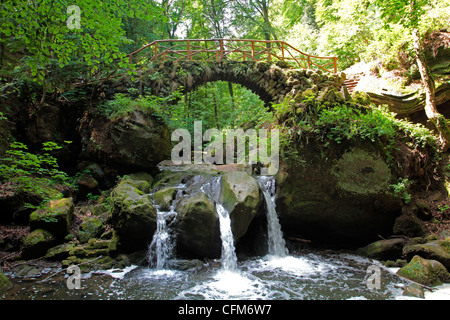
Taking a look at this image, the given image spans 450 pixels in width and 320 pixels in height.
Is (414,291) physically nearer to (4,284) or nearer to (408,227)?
(408,227)

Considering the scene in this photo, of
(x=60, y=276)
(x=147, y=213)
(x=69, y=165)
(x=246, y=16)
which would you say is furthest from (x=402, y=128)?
(x=246, y=16)

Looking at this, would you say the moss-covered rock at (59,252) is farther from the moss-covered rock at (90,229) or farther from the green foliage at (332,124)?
the green foliage at (332,124)

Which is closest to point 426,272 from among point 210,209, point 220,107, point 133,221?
point 210,209

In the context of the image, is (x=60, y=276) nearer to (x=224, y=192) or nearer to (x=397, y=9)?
(x=224, y=192)

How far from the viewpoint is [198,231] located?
5844 millimetres

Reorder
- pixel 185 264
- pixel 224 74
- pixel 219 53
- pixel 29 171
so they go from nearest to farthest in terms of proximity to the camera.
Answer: pixel 29 171, pixel 185 264, pixel 224 74, pixel 219 53

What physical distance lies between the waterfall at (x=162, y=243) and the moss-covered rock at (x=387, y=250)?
15.6 feet

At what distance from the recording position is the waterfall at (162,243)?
566cm

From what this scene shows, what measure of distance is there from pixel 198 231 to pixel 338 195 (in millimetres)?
3688

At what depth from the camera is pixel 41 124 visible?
314 inches

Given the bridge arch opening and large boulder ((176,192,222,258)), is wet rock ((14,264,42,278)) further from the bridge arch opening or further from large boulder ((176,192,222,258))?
the bridge arch opening

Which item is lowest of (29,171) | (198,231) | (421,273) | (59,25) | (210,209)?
(421,273)

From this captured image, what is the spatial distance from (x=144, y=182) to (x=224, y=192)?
2465 mm

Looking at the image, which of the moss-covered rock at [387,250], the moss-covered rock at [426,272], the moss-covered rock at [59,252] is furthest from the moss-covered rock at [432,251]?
the moss-covered rock at [59,252]
